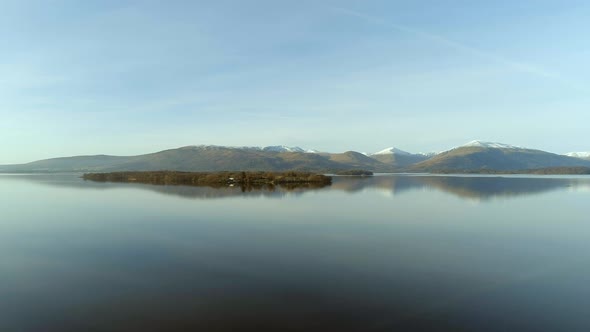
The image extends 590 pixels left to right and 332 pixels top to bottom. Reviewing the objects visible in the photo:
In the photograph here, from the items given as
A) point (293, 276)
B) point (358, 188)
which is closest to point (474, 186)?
point (358, 188)

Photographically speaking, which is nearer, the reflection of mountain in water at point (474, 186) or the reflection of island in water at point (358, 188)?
the reflection of island in water at point (358, 188)

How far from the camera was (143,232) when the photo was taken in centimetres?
1775

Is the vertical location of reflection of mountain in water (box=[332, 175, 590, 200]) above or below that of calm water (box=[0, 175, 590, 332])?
above

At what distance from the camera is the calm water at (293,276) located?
25.3ft

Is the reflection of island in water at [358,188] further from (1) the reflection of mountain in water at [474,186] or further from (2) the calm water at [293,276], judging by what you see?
(2) the calm water at [293,276]

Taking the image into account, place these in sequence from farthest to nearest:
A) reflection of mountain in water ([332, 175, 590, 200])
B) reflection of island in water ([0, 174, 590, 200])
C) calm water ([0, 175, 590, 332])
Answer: reflection of mountain in water ([332, 175, 590, 200]) → reflection of island in water ([0, 174, 590, 200]) → calm water ([0, 175, 590, 332])

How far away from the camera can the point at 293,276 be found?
10.5m

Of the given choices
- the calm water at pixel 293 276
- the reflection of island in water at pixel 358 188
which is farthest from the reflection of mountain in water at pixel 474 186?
the calm water at pixel 293 276

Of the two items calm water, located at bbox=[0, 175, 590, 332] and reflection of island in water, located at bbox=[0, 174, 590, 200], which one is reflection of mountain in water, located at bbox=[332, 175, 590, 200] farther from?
calm water, located at bbox=[0, 175, 590, 332]

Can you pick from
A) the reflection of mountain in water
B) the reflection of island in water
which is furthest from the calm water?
the reflection of mountain in water

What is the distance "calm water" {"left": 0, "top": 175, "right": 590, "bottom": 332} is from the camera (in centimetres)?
772

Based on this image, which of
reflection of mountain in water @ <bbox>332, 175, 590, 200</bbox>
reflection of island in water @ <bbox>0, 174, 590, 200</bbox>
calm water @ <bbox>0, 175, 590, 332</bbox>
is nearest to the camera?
calm water @ <bbox>0, 175, 590, 332</bbox>

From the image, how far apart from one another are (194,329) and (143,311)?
5.19 ft

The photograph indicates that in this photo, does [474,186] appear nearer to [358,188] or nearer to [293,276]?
[358,188]
